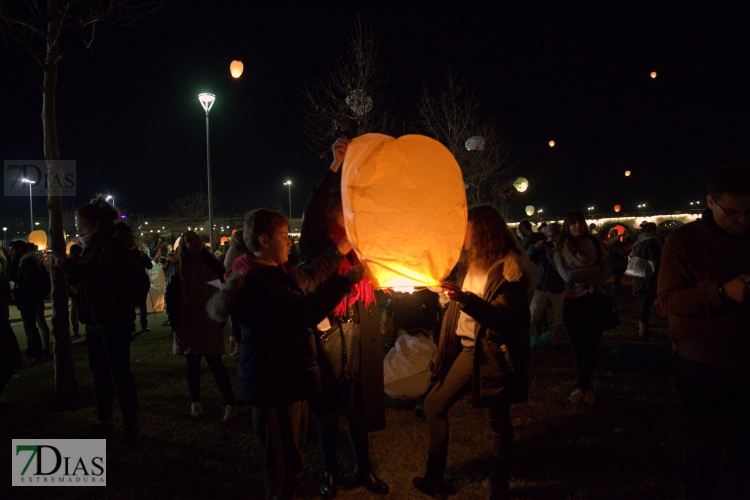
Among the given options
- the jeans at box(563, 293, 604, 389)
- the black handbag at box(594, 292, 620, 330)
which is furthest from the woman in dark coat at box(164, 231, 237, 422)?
the black handbag at box(594, 292, 620, 330)

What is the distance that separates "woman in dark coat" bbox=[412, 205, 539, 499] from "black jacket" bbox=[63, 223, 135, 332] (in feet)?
9.61

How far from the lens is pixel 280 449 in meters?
2.34

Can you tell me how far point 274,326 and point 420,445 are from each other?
2253mm

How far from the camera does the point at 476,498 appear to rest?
2.98 metres

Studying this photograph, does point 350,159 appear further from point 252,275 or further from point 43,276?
point 43,276

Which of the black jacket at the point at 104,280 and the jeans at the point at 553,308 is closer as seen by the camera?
the black jacket at the point at 104,280

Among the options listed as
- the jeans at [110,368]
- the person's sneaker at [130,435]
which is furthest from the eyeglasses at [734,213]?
the person's sneaker at [130,435]

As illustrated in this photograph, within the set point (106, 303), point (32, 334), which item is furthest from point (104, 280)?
point (32, 334)

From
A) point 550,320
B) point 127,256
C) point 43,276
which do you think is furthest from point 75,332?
point 550,320

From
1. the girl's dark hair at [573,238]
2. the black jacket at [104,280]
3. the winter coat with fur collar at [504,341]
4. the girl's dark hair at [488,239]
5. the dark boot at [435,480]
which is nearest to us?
the winter coat with fur collar at [504,341]

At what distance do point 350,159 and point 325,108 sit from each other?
7200 mm
